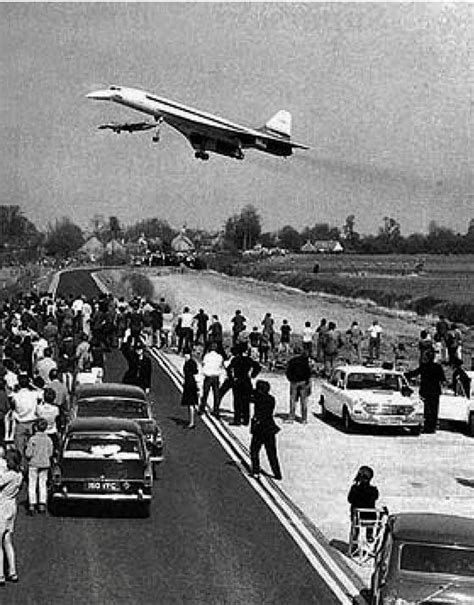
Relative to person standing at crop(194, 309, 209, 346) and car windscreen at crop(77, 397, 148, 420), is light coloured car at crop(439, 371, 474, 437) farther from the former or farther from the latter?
person standing at crop(194, 309, 209, 346)

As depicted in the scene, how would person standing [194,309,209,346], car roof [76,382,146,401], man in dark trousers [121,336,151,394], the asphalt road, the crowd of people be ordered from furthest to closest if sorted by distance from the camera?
person standing [194,309,209,346] → man in dark trousers [121,336,151,394] → car roof [76,382,146,401] → the crowd of people → the asphalt road

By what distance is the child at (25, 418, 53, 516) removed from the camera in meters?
17.6

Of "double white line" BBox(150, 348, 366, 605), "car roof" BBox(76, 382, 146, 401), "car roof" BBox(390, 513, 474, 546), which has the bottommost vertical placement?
"double white line" BBox(150, 348, 366, 605)

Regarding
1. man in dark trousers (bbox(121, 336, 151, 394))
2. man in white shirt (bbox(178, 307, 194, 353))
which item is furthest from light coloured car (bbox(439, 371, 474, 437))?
man in white shirt (bbox(178, 307, 194, 353))

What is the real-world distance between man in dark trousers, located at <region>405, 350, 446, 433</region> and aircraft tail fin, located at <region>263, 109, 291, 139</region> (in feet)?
73.1

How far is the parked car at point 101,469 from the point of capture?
17.5 meters

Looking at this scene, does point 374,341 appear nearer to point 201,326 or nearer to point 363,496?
point 201,326

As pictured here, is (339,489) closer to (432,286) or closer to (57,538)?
A: (57,538)

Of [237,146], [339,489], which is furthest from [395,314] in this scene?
[339,489]

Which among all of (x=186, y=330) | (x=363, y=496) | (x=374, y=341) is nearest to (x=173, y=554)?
(x=363, y=496)

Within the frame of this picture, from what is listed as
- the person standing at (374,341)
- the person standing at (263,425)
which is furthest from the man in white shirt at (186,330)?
the person standing at (263,425)

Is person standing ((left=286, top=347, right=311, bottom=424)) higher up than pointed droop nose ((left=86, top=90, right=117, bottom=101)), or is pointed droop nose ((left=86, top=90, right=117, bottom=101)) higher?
pointed droop nose ((left=86, top=90, right=117, bottom=101))

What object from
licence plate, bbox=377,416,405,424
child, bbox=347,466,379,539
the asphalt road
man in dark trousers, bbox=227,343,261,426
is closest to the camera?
the asphalt road

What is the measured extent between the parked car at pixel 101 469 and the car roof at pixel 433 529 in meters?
5.25
